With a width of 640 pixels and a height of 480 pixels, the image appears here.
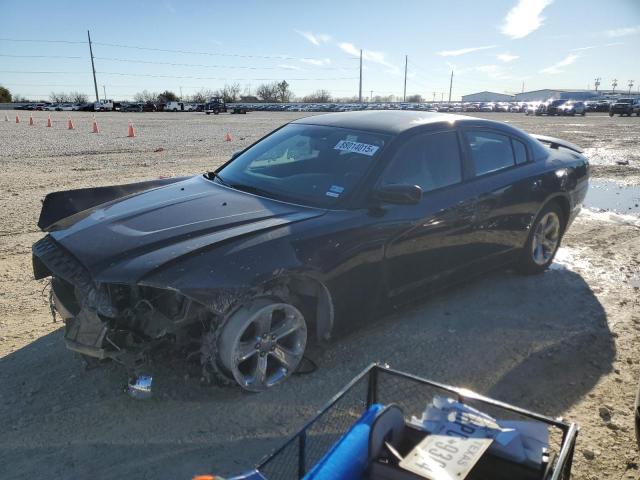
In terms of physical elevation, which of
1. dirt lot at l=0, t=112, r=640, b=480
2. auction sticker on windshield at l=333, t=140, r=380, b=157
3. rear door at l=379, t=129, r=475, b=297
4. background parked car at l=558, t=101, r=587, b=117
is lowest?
dirt lot at l=0, t=112, r=640, b=480

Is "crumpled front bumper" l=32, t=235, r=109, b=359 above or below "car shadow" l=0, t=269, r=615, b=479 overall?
above

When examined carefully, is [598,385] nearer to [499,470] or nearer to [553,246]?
[499,470]

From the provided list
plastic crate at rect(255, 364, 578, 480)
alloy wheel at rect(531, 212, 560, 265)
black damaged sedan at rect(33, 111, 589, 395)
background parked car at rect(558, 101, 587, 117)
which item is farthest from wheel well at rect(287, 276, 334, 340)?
background parked car at rect(558, 101, 587, 117)

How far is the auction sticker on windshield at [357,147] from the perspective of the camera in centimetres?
375

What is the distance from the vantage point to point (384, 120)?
4.18m

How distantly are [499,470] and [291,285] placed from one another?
1.62 meters

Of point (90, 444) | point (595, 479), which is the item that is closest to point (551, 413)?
point (595, 479)

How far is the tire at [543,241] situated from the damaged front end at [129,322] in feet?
10.9

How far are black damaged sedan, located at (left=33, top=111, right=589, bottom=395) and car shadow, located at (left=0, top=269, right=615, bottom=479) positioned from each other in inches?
9.4

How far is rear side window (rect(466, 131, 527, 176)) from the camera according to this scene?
435 centimetres

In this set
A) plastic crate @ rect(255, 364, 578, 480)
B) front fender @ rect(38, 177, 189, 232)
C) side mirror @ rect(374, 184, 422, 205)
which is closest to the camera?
plastic crate @ rect(255, 364, 578, 480)

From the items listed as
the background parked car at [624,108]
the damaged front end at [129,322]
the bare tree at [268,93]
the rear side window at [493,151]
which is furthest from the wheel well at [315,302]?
the bare tree at [268,93]

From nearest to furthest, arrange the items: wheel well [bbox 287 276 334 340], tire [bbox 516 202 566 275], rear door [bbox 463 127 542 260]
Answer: wheel well [bbox 287 276 334 340], rear door [bbox 463 127 542 260], tire [bbox 516 202 566 275]

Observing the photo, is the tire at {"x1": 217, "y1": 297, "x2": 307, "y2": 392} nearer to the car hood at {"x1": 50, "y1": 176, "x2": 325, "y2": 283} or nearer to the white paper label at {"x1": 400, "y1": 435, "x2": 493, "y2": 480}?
the car hood at {"x1": 50, "y1": 176, "x2": 325, "y2": 283}
